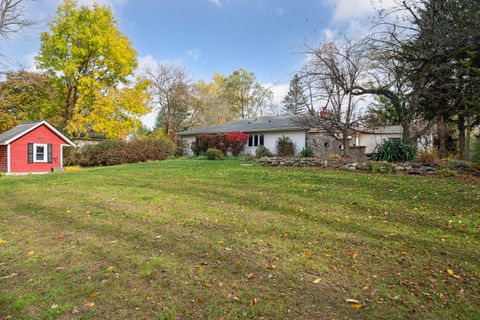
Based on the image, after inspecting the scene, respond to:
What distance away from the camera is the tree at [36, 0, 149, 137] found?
21.2 meters

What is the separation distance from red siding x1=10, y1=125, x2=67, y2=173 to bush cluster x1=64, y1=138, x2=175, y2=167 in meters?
1.46

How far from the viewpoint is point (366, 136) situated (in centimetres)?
2653

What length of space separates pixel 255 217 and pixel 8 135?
1847cm

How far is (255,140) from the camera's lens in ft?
75.7

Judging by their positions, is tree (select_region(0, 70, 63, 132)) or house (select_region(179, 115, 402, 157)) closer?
house (select_region(179, 115, 402, 157))

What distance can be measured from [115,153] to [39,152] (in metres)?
4.34

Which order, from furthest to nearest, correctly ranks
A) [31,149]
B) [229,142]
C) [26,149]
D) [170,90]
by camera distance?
[170,90] → [229,142] → [31,149] → [26,149]

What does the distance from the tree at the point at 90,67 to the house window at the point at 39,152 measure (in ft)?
12.1

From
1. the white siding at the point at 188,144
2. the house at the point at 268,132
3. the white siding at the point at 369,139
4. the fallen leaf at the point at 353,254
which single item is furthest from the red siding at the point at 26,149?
the white siding at the point at 369,139

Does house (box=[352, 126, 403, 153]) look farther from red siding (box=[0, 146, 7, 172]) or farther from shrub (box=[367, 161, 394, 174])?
red siding (box=[0, 146, 7, 172])

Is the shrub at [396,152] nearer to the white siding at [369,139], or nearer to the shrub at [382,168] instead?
the shrub at [382,168]

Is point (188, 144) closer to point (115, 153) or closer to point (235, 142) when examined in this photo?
point (235, 142)

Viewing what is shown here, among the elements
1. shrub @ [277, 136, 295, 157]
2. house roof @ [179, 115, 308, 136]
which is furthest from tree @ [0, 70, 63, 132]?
shrub @ [277, 136, 295, 157]

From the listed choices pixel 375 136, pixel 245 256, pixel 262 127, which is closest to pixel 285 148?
pixel 262 127
